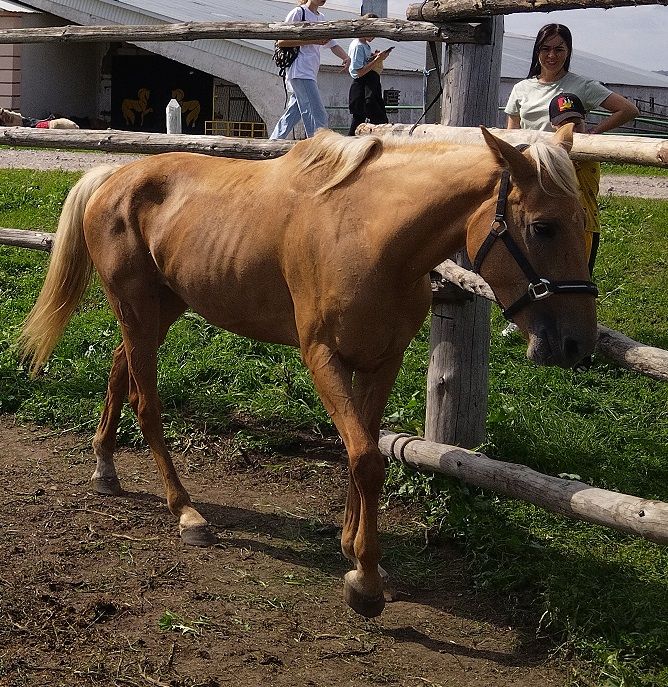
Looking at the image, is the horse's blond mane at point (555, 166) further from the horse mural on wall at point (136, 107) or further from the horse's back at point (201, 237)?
the horse mural on wall at point (136, 107)

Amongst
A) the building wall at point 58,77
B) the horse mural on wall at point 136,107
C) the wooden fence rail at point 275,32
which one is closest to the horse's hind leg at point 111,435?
the wooden fence rail at point 275,32

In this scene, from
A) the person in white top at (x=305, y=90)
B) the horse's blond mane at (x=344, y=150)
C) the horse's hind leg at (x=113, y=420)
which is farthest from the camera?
the person in white top at (x=305, y=90)

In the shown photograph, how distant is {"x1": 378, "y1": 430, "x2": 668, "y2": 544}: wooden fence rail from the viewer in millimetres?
3328

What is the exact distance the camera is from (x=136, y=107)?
80.5 feet

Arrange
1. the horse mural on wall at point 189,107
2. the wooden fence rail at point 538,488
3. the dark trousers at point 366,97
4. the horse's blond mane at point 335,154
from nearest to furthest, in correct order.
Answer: the wooden fence rail at point 538,488 < the horse's blond mane at point 335,154 < the dark trousers at point 366,97 < the horse mural on wall at point 189,107

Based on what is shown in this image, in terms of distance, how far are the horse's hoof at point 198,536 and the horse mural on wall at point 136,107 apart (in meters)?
21.5

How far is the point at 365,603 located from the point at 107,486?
186 centimetres

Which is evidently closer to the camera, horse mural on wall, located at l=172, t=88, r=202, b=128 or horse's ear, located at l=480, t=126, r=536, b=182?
horse's ear, located at l=480, t=126, r=536, b=182

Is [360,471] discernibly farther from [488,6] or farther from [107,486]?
Answer: [488,6]

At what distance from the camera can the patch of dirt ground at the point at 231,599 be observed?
3.40 metres

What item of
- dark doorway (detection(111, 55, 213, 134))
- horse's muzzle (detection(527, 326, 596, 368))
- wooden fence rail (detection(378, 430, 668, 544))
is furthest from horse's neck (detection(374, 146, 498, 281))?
dark doorway (detection(111, 55, 213, 134))

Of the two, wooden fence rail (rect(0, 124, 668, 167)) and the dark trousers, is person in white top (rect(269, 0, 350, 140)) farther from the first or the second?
wooden fence rail (rect(0, 124, 668, 167))

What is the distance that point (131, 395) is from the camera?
491 cm

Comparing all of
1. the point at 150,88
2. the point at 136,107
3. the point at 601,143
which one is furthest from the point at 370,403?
the point at 150,88
